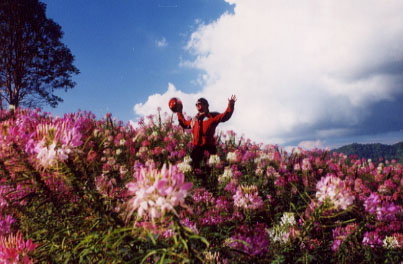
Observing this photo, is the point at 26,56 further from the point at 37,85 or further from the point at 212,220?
the point at 212,220

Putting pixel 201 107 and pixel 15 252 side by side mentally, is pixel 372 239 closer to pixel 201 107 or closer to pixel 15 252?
pixel 15 252

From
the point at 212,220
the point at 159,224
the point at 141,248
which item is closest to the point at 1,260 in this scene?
the point at 141,248

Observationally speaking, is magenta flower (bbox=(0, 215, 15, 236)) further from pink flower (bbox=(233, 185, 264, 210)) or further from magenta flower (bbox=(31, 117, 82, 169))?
pink flower (bbox=(233, 185, 264, 210))

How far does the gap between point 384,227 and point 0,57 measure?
26.5m

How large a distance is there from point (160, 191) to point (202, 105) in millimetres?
5212

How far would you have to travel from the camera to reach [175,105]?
6656 mm

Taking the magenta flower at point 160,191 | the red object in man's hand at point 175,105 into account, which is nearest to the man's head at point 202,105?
the red object in man's hand at point 175,105

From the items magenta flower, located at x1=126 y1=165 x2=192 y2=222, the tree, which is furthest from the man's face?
the tree

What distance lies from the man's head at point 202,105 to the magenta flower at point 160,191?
5.13 metres

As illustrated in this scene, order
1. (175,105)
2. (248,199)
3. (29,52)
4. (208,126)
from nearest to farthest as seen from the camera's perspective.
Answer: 1. (248,199)
2. (208,126)
3. (175,105)
4. (29,52)

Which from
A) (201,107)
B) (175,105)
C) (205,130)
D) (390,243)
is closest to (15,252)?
(390,243)

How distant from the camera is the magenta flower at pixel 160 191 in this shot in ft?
2.85

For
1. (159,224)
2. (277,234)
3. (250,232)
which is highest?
(159,224)

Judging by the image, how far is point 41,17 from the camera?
22.0 metres
